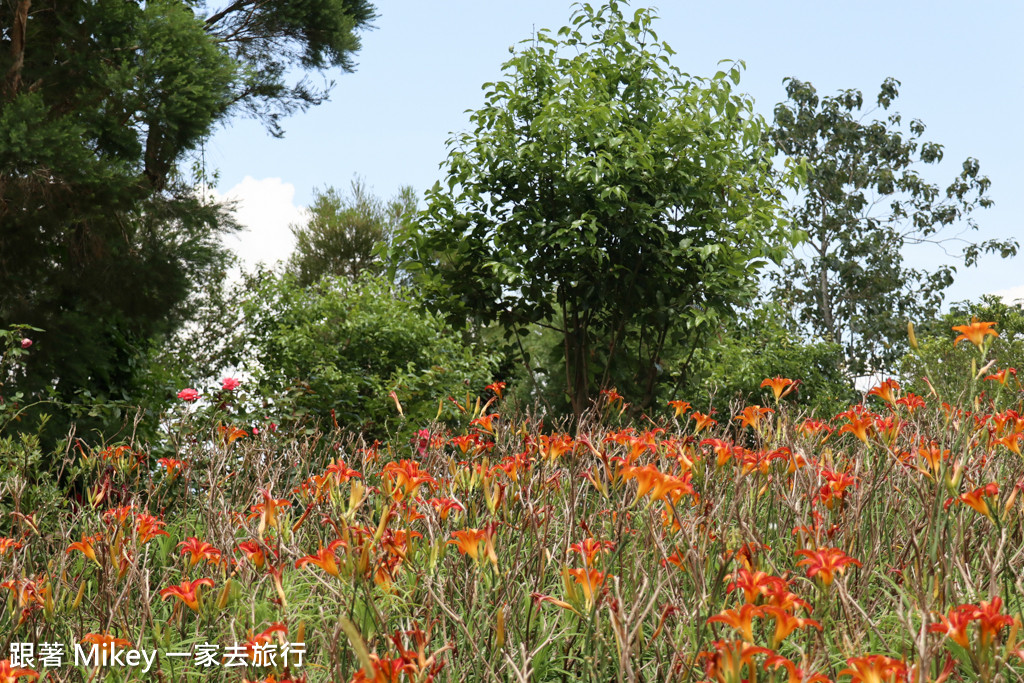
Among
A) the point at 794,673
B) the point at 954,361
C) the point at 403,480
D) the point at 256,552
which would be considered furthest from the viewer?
the point at 954,361

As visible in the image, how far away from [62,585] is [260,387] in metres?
5.48

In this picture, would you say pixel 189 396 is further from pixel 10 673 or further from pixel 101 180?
pixel 10 673

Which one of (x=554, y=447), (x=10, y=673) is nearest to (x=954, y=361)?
(x=554, y=447)

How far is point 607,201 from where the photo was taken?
5148mm

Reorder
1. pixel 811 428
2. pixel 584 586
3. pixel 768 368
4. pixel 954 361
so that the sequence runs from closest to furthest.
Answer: pixel 584 586
pixel 811 428
pixel 954 361
pixel 768 368

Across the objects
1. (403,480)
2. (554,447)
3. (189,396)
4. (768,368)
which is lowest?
(403,480)

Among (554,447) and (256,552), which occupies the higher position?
(554,447)

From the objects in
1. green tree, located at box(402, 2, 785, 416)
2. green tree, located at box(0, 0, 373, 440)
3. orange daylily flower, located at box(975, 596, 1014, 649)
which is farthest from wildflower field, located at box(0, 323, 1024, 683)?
green tree, located at box(0, 0, 373, 440)

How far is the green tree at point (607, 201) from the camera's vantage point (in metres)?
5.17

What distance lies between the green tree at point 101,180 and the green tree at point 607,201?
6.94 ft

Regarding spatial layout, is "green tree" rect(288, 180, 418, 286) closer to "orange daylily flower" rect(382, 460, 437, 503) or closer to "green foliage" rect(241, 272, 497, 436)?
"green foliage" rect(241, 272, 497, 436)

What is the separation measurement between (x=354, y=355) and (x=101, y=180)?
335 cm

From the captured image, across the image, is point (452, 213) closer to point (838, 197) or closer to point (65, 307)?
point (65, 307)

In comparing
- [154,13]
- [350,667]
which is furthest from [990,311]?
[350,667]
